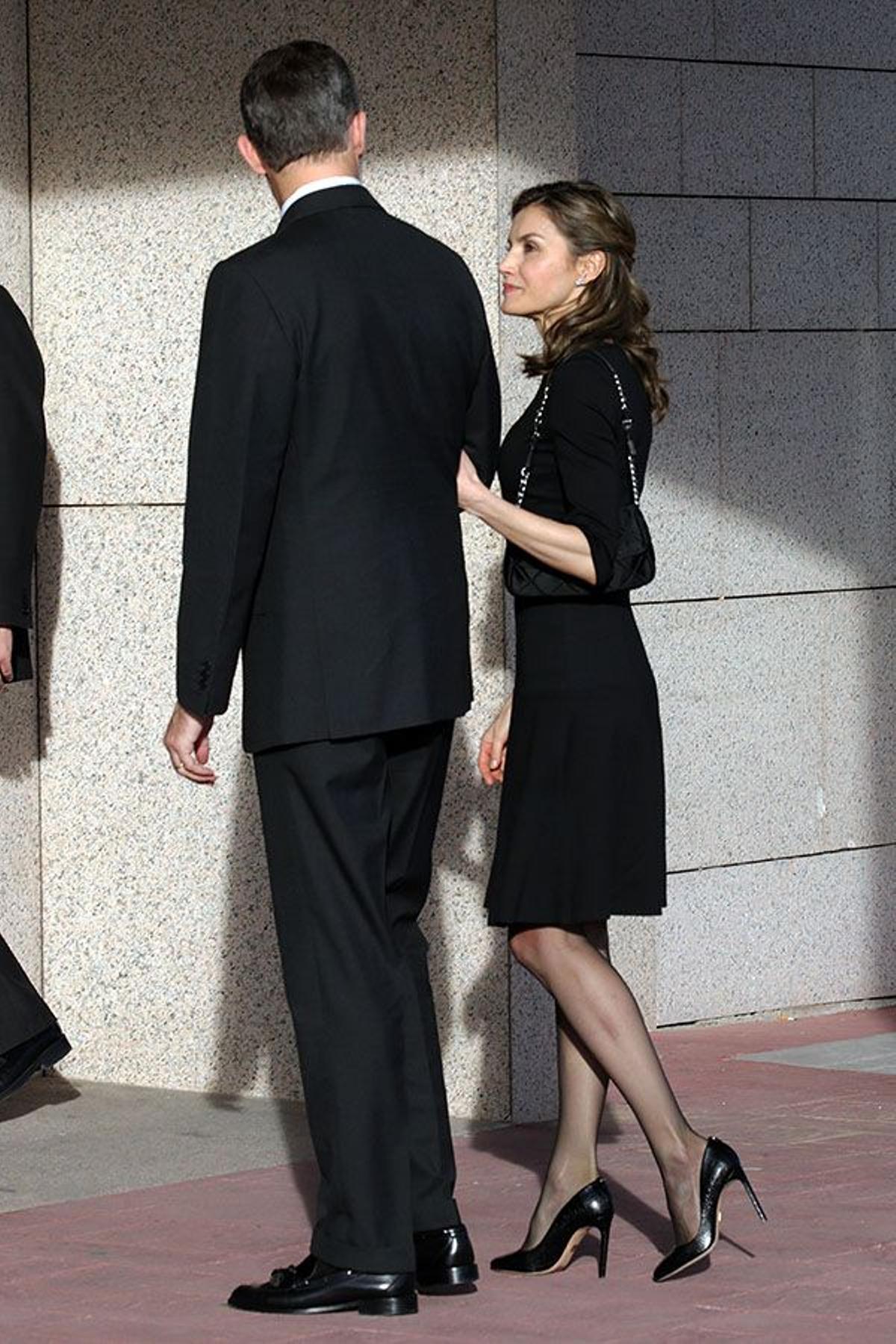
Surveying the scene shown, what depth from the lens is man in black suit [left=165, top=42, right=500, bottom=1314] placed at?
4.80 metres

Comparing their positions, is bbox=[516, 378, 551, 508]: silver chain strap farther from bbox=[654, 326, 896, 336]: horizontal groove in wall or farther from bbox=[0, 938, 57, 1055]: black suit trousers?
bbox=[654, 326, 896, 336]: horizontal groove in wall

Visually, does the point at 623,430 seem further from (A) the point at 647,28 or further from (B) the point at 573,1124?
(A) the point at 647,28

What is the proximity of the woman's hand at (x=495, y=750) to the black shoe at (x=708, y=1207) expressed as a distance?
820 mm

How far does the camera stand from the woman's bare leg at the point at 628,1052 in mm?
5184

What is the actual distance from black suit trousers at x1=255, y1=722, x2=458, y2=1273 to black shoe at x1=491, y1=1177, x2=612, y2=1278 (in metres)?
0.37

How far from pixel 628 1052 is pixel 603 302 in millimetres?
1369

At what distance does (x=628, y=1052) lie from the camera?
205 inches

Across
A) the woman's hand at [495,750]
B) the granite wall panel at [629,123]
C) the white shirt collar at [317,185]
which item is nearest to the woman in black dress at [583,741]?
the woman's hand at [495,750]

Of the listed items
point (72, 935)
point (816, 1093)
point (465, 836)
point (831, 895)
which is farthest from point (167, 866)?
point (831, 895)

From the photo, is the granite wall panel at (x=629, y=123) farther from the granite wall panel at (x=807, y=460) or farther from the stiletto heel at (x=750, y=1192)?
the stiletto heel at (x=750, y=1192)

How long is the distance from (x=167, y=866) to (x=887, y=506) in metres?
2.73

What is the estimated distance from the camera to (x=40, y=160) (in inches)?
292

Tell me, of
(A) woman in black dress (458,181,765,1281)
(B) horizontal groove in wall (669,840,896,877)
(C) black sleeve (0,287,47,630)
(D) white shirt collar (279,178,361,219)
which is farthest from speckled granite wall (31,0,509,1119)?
(D) white shirt collar (279,178,361,219)

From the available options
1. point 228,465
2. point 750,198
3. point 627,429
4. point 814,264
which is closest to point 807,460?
point 814,264
